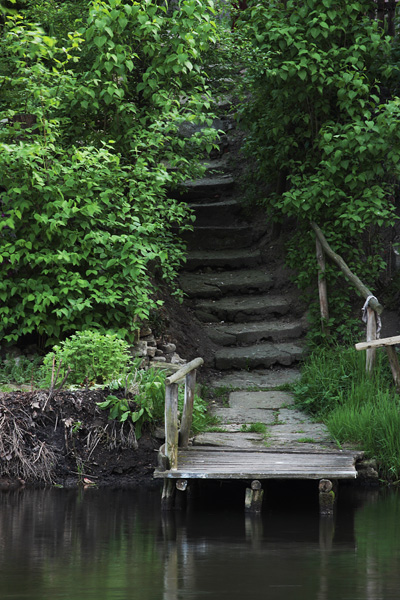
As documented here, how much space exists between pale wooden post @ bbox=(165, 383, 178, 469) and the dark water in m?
0.47

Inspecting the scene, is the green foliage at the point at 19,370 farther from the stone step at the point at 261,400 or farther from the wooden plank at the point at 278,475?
the wooden plank at the point at 278,475

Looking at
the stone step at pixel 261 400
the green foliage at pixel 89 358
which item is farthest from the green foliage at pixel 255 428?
the green foliage at pixel 89 358

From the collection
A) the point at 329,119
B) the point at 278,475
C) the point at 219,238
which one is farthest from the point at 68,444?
the point at 219,238

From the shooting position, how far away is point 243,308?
11477mm

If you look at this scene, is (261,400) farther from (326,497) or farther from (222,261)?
(222,261)

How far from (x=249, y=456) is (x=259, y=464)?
36 centimetres

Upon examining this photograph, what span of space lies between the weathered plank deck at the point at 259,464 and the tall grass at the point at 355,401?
1.12 feet

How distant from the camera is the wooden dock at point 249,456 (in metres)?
7.02

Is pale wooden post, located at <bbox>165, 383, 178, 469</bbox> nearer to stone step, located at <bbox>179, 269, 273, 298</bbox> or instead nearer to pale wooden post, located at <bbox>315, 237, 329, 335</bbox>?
pale wooden post, located at <bbox>315, 237, 329, 335</bbox>

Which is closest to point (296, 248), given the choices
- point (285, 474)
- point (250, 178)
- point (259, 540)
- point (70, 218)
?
point (250, 178)

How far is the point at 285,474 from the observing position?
696 cm

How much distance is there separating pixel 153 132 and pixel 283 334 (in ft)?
10.0

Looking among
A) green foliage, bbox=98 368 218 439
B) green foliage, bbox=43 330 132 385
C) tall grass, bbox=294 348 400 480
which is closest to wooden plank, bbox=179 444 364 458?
tall grass, bbox=294 348 400 480

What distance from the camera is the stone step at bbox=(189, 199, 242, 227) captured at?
13.2 metres
